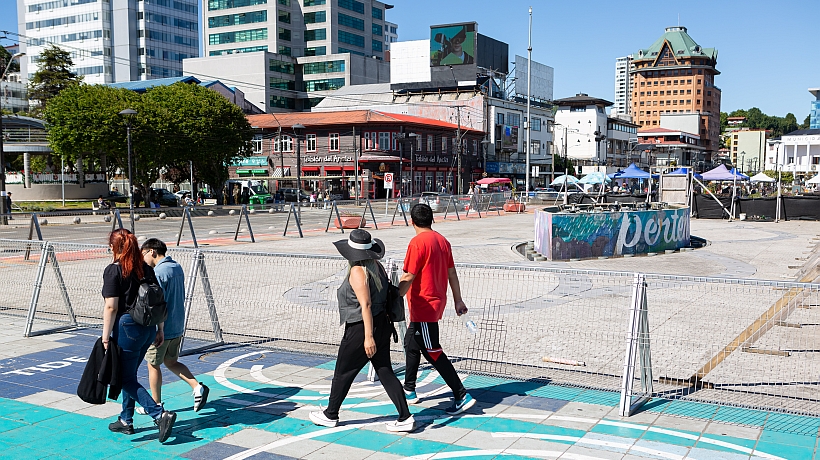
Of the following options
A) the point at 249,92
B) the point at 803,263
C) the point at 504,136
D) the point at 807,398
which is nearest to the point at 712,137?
the point at 504,136

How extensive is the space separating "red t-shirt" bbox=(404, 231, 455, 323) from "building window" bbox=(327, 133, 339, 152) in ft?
203

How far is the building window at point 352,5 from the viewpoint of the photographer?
10238cm

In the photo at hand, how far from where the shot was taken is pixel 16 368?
798cm

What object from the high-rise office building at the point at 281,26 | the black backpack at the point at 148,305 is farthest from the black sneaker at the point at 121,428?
the high-rise office building at the point at 281,26

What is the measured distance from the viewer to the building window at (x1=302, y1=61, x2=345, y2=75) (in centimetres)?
9712

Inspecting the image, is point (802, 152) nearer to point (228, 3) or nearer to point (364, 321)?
point (228, 3)

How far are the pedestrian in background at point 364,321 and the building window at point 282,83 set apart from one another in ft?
301

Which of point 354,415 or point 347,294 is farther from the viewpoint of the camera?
point 354,415

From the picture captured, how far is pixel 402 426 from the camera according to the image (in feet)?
19.2

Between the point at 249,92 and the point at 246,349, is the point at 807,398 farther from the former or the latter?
the point at 249,92

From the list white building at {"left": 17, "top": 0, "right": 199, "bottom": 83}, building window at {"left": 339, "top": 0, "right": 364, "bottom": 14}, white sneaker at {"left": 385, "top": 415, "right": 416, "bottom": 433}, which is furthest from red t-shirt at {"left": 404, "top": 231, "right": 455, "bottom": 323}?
white building at {"left": 17, "top": 0, "right": 199, "bottom": 83}

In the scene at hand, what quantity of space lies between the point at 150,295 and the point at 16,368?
355cm

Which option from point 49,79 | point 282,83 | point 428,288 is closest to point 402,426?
point 428,288

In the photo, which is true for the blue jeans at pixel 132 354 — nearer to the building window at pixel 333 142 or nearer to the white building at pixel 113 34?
the building window at pixel 333 142
